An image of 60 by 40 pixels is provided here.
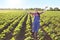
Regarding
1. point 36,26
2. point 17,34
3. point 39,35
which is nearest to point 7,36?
point 17,34

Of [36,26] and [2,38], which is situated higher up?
[36,26]

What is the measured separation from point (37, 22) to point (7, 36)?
4612mm

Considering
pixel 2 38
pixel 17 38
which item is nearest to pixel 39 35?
pixel 17 38

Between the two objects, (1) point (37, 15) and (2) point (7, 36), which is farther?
(2) point (7, 36)

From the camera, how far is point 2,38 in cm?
1678

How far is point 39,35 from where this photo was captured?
17.4 meters

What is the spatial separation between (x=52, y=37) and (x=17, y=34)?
10.6 feet

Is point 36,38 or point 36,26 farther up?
point 36,26

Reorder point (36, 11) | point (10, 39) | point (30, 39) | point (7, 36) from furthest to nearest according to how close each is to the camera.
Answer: point (7, 36) < point (10, 39) < point (30, 39) < point (36, 11)

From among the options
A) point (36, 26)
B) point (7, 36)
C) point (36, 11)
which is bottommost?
point (7, 36)

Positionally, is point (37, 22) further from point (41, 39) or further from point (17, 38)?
point (17, 38)

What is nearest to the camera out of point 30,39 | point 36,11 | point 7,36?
point 36,11

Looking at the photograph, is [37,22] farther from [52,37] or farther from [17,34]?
[17,34]

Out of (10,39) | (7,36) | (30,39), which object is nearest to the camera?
(30,39)
